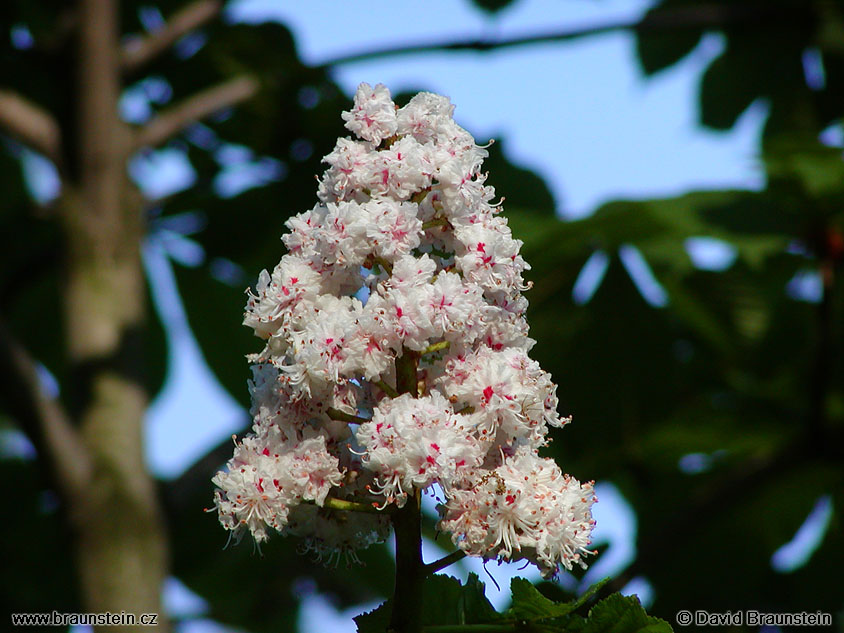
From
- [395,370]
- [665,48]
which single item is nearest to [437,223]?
[395,370]

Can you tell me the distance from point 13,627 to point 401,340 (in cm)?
403

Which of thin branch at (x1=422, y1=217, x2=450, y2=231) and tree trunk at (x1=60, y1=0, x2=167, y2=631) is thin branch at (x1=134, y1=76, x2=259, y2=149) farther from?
thin branch at (x1=422, y1=217, x2=450, y2=231)

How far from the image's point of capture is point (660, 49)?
17.6 feet

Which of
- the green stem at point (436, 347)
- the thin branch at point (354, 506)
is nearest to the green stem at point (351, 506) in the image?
the thin branch at point (354, 506)

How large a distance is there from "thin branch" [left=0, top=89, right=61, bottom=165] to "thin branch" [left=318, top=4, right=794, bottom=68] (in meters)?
1.15

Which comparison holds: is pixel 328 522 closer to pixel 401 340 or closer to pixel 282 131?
pixel 401 340

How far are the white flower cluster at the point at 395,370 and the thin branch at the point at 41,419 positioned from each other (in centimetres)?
224

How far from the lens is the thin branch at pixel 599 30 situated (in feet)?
12.6

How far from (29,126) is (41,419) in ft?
4.46

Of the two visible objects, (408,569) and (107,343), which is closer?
(408,569)

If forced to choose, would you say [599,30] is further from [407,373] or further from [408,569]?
[408,569]

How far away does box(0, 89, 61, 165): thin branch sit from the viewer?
410 centimetres

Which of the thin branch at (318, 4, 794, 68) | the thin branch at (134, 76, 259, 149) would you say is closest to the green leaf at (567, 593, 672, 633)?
the thin branch at (318, 4, 794, 68)

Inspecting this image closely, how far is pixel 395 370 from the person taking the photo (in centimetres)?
139
